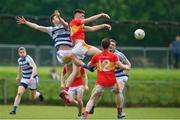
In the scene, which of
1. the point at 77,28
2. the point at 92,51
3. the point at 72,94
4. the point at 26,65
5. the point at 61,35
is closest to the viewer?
the point at 92,51

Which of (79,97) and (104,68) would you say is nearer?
(104,68)

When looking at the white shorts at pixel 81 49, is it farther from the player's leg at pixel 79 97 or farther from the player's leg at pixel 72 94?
the player's leg at pixel 79 97

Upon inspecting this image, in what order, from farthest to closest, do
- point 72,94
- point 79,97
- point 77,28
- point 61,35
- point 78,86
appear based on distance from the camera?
point 78,86 < point 72,94 < point 79,97 < point 61,35 < point 77,28

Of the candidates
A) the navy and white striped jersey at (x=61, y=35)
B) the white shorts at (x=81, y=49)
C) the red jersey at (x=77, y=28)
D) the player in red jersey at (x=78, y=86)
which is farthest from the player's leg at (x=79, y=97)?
the red jersey at (x=77, y=28)

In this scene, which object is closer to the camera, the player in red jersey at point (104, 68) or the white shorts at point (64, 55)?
the player in red jersey at point (104, 68)

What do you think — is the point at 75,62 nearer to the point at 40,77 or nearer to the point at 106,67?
the point at 106,67

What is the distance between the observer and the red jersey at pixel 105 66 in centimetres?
2575

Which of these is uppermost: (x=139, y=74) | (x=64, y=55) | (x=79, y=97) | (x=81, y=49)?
(x=139, y=74)

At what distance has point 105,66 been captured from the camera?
25.8 metres

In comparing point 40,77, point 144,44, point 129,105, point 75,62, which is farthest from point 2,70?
point 75,62

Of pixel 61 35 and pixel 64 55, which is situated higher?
pixel 61 35

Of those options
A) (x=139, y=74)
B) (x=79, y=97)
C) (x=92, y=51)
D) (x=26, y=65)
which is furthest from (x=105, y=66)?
(x=139, y=74)

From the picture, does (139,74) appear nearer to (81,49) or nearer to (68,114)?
(68,114)

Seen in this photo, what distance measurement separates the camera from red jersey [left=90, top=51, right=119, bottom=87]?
25.8 m
